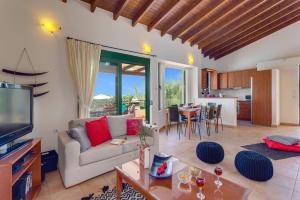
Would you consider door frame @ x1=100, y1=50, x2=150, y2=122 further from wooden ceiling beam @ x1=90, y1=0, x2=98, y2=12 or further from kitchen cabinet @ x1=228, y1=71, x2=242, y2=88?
kitchen cabinet @ x1=228, y1=71, x2=242, y2=88

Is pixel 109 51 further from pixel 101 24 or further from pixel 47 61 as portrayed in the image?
pixel 47 61

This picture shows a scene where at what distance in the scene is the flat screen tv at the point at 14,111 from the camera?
5.74ft

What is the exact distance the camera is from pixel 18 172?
1.67 meters

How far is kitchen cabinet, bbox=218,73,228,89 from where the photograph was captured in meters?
7.70

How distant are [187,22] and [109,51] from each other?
2.66 meters

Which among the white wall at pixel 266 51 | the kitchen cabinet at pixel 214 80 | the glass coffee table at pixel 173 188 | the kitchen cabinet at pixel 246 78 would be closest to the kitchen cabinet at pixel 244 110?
the kitchen cabinet at pixel 246 78

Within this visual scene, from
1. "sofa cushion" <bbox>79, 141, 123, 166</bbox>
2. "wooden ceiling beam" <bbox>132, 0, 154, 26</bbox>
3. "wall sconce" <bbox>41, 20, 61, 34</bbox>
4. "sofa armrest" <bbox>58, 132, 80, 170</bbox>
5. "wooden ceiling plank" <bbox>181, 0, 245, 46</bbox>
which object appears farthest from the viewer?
"wooden ceiling plank" <bbox>181, 0, 245, 46</bbox>

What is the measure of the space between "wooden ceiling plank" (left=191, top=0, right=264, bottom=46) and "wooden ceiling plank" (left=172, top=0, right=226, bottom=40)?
610 millimetres

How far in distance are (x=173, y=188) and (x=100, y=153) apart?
1320 mm

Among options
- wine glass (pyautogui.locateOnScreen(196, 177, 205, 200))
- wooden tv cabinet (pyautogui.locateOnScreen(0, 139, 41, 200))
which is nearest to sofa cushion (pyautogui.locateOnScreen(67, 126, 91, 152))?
wooden tv cabinet (pyautogui.locateOnScreen(0, 139, 41, 200))

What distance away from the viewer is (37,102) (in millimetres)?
2945

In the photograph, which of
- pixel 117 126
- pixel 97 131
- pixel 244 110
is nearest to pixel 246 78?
pixel 244 110

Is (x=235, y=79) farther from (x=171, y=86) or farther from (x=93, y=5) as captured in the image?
(x=93, y=5)

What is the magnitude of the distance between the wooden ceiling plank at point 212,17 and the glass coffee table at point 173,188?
4.50 m
